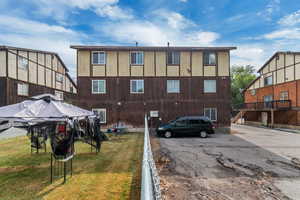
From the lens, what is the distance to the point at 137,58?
1497 cm

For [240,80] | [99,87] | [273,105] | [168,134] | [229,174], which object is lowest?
[168,134]

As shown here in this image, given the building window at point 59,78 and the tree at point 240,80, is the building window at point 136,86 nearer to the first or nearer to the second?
the building window at point 59,78

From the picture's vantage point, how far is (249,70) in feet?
128

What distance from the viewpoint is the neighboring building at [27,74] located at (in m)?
13.2

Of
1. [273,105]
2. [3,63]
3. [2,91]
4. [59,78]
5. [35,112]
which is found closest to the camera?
[35,112]

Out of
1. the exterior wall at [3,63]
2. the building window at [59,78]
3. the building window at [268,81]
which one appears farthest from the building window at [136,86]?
the building window at [268,81]

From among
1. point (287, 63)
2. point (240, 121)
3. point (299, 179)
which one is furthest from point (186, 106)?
point (240, 121)

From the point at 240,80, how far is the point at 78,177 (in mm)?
40056

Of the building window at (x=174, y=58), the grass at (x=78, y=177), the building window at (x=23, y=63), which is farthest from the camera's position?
the building window at (x=174, y=58)

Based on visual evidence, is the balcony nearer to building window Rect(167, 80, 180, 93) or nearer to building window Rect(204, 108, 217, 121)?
building window Rect(204, 108, 217, 121)

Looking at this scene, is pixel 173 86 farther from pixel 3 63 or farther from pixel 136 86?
pixel 3 63

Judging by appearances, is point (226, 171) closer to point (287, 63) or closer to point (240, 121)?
point (287, 63)

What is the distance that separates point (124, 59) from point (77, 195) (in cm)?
1269

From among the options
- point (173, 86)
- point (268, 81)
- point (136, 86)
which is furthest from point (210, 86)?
point (268, 81)
